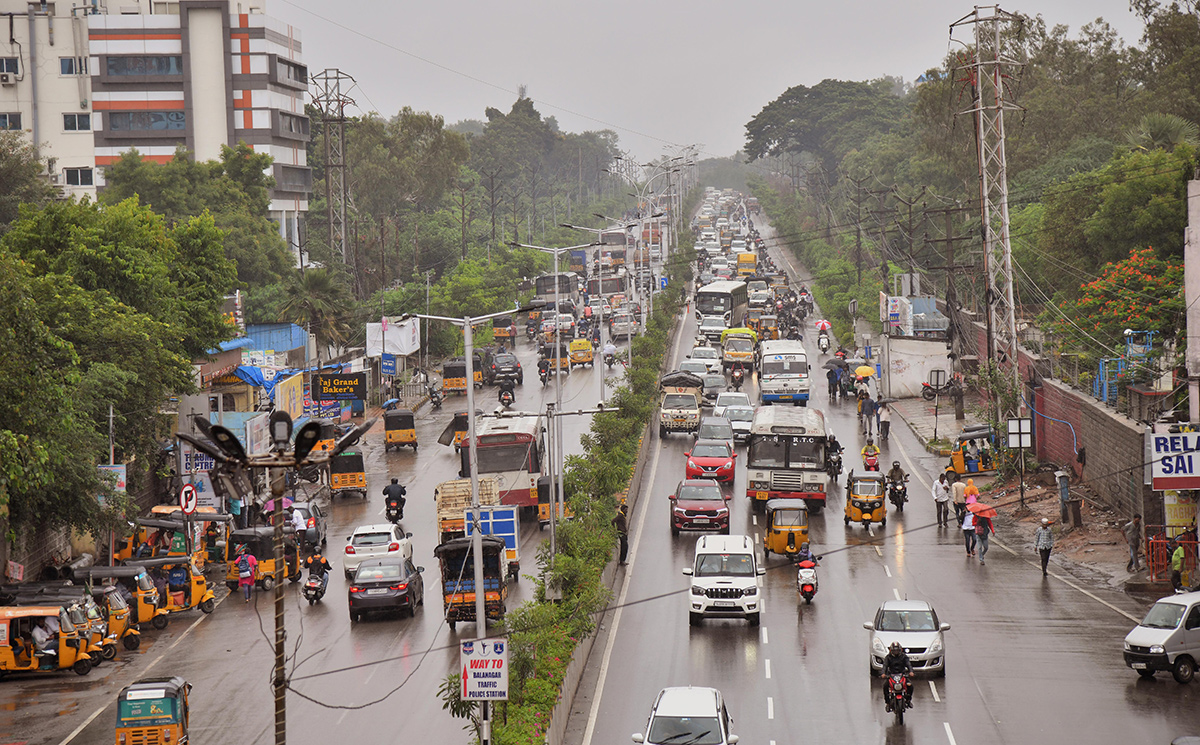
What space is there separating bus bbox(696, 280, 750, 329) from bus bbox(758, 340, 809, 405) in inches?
969

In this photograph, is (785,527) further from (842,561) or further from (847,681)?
(847,681)

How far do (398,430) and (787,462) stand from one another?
20.3 m

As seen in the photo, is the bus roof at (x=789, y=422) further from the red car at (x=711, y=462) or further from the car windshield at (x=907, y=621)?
the car windshield at (x=907, y=621)

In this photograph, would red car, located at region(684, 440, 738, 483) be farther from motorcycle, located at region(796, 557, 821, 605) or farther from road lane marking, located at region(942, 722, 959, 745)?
road lane marking, located at region(942, 722, 959, 745)

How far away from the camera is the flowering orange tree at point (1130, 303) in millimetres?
44062

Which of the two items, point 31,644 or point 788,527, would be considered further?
point 788,527

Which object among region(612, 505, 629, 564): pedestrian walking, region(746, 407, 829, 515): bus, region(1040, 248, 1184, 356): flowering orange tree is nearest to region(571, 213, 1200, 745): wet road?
region(612, 505, 629, 564): pedestrian walking

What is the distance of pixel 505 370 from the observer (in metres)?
69.0

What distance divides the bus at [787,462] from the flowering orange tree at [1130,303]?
1119 cm

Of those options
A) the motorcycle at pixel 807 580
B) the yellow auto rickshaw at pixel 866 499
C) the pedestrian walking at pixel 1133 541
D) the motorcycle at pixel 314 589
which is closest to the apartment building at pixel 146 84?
the yellow auto rickshaw at pixel 866 499

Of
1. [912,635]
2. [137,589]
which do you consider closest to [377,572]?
[137,589]

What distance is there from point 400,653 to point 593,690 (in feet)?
16.7

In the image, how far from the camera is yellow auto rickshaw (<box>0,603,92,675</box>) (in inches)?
1058

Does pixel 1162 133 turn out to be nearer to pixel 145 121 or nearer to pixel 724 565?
pixel 724 565
